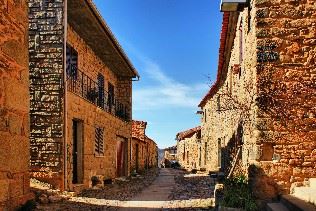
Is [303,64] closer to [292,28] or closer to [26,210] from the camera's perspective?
[292,28]

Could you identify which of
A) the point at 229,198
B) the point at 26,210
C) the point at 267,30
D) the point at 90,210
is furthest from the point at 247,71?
the point at 26,210

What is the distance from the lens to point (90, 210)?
7535 millimetres

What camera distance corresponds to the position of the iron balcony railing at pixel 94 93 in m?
11.3

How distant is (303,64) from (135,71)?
1154 cm

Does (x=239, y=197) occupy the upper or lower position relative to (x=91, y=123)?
lower

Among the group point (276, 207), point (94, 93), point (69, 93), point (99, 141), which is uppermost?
point (94, 93)

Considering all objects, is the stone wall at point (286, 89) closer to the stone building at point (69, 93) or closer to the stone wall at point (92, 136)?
the stone building at point (69, 93)

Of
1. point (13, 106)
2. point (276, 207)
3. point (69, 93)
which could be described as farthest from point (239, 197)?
point (69, 93)

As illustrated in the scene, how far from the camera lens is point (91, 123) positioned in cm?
1207

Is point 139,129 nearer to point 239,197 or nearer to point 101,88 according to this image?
point 101,88

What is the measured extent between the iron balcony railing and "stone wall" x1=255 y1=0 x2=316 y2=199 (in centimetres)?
565

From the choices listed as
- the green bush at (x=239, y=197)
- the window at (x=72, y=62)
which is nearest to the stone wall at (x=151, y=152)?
the window at (x=72, y=62)

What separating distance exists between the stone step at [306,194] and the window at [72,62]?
24.6 ft

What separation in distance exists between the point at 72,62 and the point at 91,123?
6.94ft
